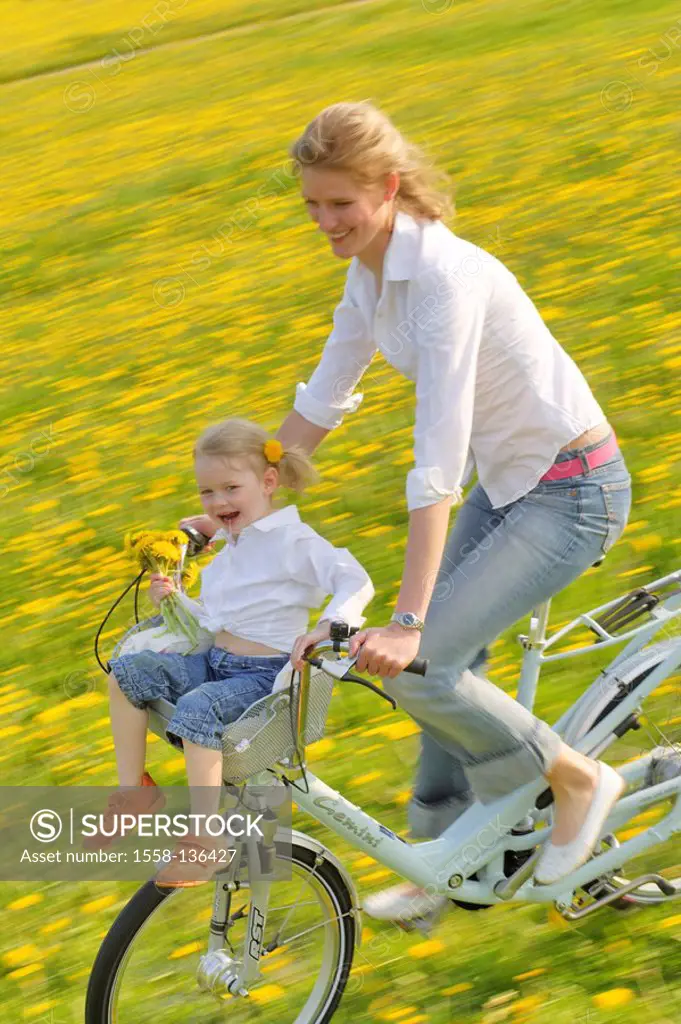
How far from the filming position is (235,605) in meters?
3.26

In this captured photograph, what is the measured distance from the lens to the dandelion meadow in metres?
3.89

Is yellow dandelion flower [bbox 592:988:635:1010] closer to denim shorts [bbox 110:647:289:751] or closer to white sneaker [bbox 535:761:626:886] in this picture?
white sneaker [bbox 535:761:626:886]

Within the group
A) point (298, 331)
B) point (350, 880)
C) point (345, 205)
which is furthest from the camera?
point (298, 331)

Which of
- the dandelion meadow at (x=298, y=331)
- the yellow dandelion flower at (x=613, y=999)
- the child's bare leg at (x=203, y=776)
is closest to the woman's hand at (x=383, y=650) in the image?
the child's bare leg at (x=203, y=776)

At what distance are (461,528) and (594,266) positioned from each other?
5.55m

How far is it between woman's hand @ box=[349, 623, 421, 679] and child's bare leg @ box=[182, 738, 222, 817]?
1.31 feet

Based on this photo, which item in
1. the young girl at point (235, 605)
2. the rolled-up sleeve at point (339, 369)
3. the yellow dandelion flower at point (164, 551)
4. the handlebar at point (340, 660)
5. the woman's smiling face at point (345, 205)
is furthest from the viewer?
the rolled-up sleeve at point (339, 369)

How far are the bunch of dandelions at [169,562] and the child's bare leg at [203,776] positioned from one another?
12.6 inches

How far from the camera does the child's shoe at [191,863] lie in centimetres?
300

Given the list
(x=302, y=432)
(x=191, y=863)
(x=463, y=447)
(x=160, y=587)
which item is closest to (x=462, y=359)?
(x=463, y=447)

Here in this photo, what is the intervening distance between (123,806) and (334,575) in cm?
73

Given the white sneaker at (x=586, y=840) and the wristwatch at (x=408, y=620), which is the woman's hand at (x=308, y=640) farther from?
the white sneaker at (x=586, y=840)

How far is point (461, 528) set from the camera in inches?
138

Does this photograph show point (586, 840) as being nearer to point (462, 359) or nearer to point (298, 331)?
point (462, 359)
